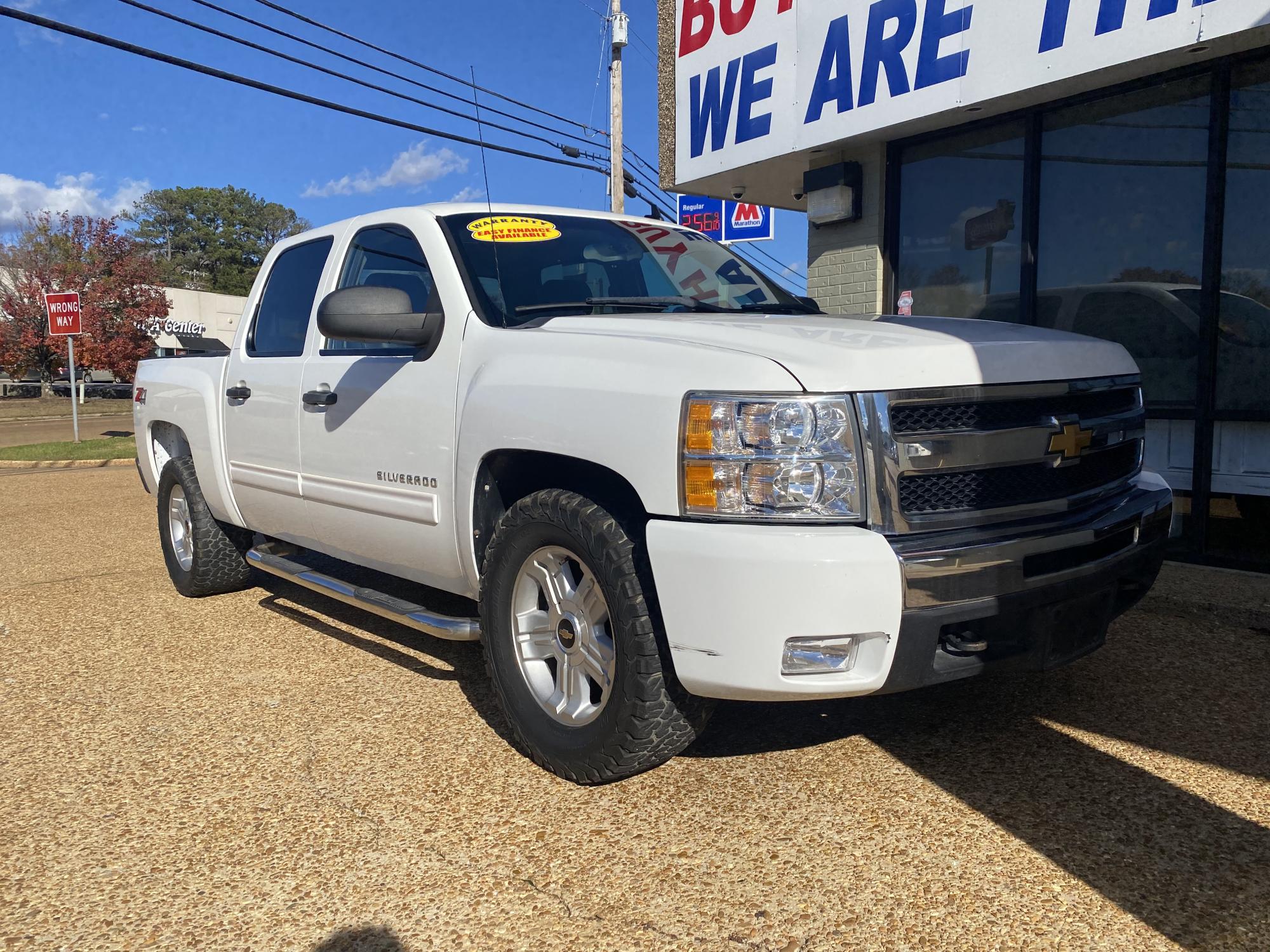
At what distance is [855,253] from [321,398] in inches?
224

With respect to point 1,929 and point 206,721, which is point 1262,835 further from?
point 206,721

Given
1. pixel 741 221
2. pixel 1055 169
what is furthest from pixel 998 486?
pixel 741 221

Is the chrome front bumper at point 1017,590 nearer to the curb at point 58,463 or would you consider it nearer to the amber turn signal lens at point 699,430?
the amber turn signal lens at point 699,430

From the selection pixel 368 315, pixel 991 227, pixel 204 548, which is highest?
pixel 991 227

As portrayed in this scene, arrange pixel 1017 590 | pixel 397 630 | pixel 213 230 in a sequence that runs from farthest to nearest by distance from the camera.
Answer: pixel 213 230 → pixel 397 630 → pixel 1017 590

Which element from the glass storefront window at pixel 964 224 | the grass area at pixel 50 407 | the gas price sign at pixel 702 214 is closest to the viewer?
the glass storefront window at pixel 964 224

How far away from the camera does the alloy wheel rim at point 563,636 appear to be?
298 centimetres

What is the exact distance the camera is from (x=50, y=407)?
34594 millimetres

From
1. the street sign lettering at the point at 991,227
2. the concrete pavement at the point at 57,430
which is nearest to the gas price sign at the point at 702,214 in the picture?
the street sign lettering at the point at 991,227

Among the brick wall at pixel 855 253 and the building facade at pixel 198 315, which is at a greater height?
the building facade at pixel 198 315

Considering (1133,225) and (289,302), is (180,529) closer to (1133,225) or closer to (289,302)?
(289,302)

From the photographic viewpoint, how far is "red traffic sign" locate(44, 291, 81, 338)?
16219 millimetres

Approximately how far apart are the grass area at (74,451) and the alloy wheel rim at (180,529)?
378 inches

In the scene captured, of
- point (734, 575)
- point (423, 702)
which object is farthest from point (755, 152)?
point (734, 575)
